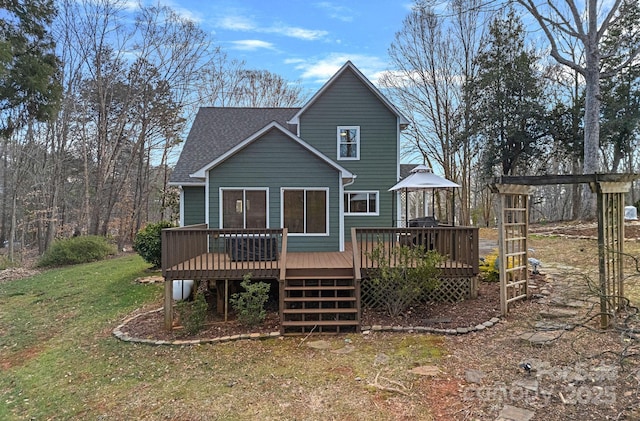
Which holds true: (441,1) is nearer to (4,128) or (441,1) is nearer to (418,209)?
(4,128)

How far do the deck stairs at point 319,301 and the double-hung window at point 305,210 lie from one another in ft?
9.40

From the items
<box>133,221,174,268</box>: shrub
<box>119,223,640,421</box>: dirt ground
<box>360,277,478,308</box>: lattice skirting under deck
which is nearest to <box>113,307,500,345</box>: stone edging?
<box>119,223,640,421</box>: dirt ground

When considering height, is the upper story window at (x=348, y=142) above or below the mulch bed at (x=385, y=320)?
above

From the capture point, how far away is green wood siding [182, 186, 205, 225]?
11.2 metres

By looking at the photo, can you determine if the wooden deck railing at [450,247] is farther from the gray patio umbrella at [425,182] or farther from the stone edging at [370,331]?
the gray patio umbrella at [425,182]

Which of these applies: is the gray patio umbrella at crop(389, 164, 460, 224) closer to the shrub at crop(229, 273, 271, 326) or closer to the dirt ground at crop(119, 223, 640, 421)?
the dirt ground at crop(119, 223, 640, 421)

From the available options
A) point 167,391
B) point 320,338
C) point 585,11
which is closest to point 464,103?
point 585,11

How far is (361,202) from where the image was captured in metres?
12.7

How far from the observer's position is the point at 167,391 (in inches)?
180

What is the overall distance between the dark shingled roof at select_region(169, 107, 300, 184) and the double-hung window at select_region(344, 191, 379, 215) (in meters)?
3.27

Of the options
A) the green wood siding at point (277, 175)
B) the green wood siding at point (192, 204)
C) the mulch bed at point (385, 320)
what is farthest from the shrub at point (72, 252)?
the mulch bed at point (385, 320)

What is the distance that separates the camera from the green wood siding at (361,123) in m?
12.7

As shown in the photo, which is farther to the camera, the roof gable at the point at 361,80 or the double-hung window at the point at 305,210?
the roof gable at the point at 361,80

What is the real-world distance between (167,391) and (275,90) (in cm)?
2472
